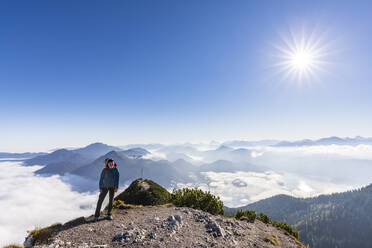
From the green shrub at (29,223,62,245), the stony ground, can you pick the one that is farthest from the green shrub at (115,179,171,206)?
the green shrub at (29,223,62,245)

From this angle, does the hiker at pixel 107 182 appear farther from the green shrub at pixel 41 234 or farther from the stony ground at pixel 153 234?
the green shrub at pixel 41 234

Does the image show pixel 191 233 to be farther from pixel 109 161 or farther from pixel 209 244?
pixel 109 161

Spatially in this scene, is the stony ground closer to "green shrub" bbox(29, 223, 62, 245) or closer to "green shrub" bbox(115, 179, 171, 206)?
"green shrub" bbox(29, 223, 62, 245)

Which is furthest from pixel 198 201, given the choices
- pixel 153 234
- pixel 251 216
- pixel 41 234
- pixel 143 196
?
pixel 143 196

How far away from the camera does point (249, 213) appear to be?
67.9 feet

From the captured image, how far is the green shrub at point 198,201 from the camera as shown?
19.8 meters

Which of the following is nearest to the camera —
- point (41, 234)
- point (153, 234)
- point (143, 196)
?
point (41, 234)

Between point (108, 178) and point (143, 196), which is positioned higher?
point (108, 178)

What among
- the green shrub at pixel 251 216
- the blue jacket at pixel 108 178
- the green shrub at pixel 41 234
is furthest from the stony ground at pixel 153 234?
the green shrub at pixel 251 216

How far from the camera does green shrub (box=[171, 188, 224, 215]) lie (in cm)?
1981

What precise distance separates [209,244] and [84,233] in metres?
6.99

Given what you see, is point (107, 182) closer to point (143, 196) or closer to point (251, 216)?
point (251, 216)

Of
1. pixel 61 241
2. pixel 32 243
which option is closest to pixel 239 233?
pixel 61 241

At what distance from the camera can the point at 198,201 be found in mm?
20109
